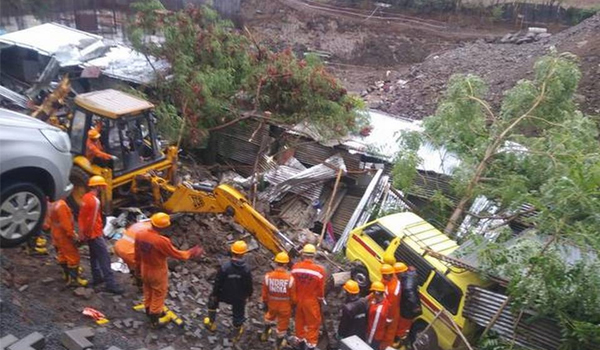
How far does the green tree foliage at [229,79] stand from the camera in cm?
1163

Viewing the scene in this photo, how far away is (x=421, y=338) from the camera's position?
7480 millimetres

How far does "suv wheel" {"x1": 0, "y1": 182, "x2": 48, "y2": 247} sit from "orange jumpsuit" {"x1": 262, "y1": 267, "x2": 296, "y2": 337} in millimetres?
2623

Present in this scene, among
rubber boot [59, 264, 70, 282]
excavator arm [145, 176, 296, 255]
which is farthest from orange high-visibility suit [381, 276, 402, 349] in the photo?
rubber boot [59, 264, 70, 282]

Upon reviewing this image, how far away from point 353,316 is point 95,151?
4121 mm

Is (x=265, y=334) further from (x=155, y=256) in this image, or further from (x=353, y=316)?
(x=155, y=256)

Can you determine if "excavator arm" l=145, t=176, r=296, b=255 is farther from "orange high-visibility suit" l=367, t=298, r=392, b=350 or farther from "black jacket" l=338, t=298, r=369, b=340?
"orange high-visibility suit" l=367, t=298, r=392, b=350

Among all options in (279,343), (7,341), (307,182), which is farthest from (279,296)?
(307,182)

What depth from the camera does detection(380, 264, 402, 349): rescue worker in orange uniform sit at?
6938 millimetres

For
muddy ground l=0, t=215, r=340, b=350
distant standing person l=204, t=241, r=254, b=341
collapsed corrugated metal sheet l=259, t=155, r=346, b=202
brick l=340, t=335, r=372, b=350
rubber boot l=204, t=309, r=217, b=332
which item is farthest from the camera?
collapsed corrugated metal sheet l=259, t=155, r=346, b=202

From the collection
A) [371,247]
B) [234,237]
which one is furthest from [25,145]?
[371,247]

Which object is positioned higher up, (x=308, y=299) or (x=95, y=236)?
(x=95, y=236)

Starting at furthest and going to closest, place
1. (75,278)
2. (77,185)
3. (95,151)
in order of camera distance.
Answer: (77,185), (95,151), (75,278)

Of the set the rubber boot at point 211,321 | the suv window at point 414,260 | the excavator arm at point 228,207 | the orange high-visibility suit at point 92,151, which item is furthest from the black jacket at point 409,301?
the orange high-visibility suit at point 92,151

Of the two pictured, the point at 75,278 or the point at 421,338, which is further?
the point at 421,338
